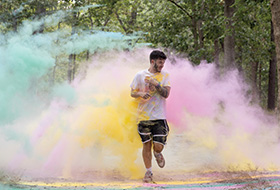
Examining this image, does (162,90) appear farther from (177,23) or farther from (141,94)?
(177,23)

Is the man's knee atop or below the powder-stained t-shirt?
below

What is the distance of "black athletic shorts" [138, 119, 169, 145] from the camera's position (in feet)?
15.0

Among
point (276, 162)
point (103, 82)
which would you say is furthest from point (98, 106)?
point (276, 162)

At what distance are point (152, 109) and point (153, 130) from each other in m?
0.28

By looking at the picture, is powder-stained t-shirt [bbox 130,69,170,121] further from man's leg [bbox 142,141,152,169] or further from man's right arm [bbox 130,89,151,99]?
man's leg [bbox 142,141,152,169]

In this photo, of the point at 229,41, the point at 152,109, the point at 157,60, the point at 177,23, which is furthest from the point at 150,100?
the point at 177,23

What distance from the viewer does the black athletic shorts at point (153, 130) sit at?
4.58 metres

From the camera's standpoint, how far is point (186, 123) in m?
5.98

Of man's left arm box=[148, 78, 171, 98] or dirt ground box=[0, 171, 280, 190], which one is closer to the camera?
dirt ground box=[0, 171, 280, 190]

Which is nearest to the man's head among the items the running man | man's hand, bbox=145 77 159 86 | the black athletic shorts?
the running man

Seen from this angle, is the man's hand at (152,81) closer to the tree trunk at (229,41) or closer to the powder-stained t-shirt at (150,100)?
the powder-stained t-shirt at (150,100)

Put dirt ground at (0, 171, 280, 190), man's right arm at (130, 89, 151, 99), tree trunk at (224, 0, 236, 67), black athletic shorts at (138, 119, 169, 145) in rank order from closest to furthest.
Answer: dirt ground at (0, 171, 280, 190) < man's right arm at (130, 89, 151, 99) < black athletic shorts at (138, 119, 169, 145) < tree trunk at (224, 0, 236, 67)

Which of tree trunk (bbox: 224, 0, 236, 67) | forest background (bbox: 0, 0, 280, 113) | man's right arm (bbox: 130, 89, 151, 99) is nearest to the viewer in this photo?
man's right arm (bbox: 130, 89, 151, 99)

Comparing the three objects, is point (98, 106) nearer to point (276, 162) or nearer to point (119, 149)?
point (119, 149)
